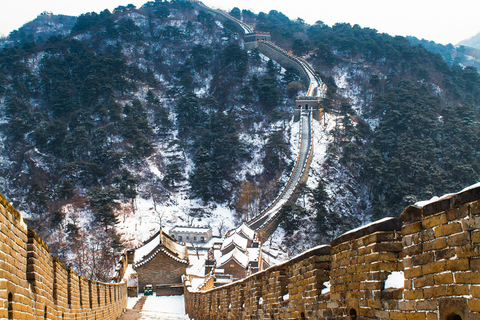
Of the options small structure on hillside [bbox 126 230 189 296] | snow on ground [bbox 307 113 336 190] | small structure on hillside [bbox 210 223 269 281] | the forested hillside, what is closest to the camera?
small structure on hillside [bbox 126 230 189 296]

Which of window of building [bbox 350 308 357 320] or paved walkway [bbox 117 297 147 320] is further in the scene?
paved walkway [bbox 117 297 147 320]

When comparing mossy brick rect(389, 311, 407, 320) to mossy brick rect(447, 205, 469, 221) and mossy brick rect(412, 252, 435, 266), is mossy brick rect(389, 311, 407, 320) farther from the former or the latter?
mossy brick rect(447, 205, 469, 221)

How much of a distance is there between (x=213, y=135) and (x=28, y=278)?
225ft

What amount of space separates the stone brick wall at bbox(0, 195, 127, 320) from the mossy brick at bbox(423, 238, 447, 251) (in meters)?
4.38

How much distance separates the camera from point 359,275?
5.29 metres

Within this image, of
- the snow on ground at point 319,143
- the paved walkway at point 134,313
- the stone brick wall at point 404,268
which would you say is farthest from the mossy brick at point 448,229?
the snow on ground at point 319,143

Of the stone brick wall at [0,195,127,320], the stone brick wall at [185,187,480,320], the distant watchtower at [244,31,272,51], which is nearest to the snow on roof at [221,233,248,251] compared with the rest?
the stone brick wall at [0,195,127,320]

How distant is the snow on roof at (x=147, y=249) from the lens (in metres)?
33.1

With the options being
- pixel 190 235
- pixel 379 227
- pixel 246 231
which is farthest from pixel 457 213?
pixel 190 235

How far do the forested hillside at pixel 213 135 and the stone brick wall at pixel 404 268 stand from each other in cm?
3664

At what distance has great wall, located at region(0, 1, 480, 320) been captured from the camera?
3529 millimetres

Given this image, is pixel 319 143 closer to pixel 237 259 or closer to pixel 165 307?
pixel 237 259

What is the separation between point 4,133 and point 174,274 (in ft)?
172

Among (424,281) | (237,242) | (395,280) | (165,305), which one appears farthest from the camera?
(237,242)
